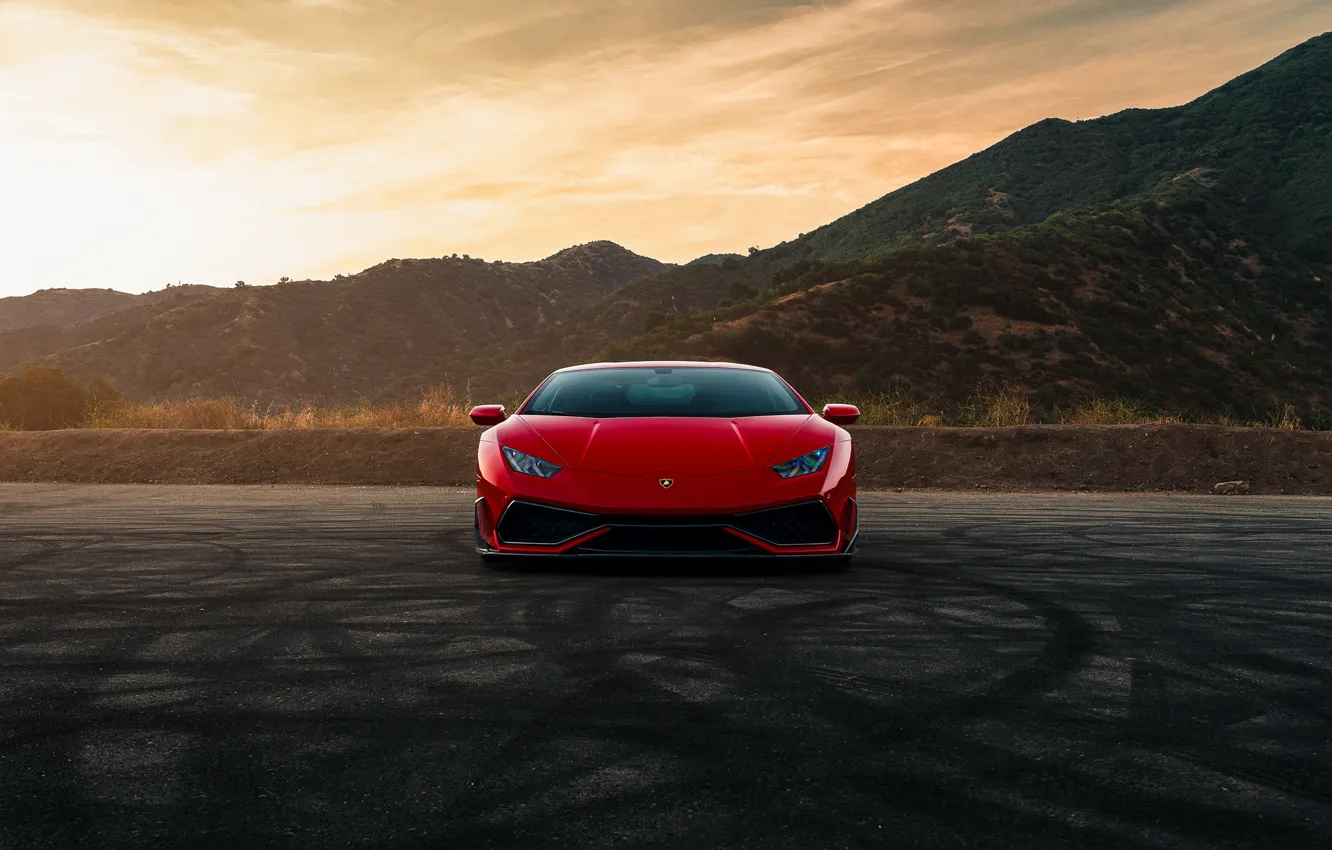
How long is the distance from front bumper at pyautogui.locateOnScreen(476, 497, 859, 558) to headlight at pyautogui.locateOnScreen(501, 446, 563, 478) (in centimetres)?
21

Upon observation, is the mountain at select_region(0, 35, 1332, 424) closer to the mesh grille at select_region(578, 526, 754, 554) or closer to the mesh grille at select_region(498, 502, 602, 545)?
the mesh grille at select_region(498, 502, 602, 545)

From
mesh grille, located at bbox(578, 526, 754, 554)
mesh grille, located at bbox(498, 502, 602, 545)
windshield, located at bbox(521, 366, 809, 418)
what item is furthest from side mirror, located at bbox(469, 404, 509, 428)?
mesh grille, located at bbox(578, 526, 754, 554)

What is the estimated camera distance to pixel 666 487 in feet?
24.9

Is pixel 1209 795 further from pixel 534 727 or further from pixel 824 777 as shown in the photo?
pixel 534 727

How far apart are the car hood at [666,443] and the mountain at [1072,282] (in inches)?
1500

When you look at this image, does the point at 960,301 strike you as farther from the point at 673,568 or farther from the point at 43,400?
the point at 673,568

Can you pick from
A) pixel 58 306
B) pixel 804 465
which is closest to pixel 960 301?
pixel 804 465

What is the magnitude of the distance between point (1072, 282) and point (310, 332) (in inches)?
1992

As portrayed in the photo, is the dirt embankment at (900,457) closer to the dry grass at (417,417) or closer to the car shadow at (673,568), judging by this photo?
the dry grass at (417,417)

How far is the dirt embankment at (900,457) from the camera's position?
18.6 meters

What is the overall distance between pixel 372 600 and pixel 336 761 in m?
3.23

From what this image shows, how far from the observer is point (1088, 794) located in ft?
12.1

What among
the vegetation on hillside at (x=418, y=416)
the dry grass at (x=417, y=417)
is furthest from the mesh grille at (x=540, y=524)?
the vegetation on hillside at (x=418, y=416)

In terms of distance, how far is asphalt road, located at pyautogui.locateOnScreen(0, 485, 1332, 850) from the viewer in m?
3.49
